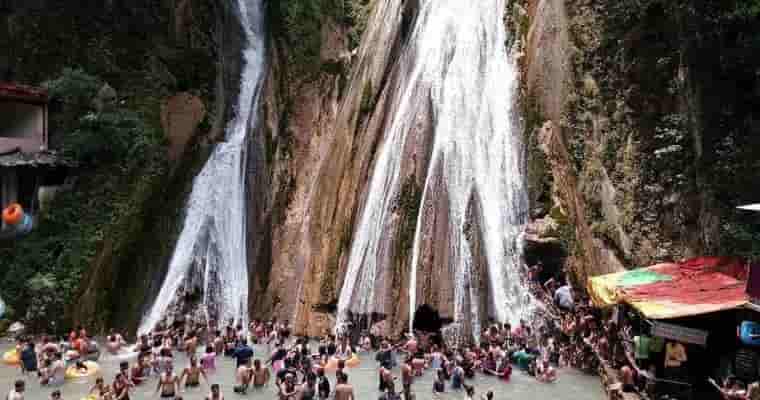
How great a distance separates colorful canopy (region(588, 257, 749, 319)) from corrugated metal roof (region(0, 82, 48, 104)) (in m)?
23.3

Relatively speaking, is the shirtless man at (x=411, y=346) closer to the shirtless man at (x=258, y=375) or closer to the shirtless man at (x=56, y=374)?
the shirtless man at (x=258, y=375)

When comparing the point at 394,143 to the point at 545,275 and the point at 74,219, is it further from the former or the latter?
the point at 74,219

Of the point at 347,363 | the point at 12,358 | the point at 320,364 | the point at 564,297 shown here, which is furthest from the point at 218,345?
the point at 564,297

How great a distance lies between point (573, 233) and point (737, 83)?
18.9ft

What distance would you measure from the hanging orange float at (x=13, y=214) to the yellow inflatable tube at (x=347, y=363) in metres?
14.8

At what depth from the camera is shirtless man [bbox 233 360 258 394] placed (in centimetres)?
1582

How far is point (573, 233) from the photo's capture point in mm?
18047

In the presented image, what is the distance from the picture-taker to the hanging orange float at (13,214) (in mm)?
23734

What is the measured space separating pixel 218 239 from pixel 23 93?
10156mm

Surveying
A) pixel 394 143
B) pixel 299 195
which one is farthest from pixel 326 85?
pixel 394 143

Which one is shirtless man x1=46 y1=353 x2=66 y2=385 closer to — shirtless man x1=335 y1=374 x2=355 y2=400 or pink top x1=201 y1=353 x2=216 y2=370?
pink top x1=201 y1=353 x2=216 y2=370

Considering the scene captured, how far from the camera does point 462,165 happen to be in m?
20.1

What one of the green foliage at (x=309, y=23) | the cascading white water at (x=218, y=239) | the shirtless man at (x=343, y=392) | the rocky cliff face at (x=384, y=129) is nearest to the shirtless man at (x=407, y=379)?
the shirtless man at (x=343, y=392)

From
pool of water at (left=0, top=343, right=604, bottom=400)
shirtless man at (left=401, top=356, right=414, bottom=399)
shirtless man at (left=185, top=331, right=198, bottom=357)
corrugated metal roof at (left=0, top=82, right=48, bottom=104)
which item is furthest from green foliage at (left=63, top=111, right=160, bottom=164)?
shirtless man at (left=401, top=356, right=414, bottom=399)
